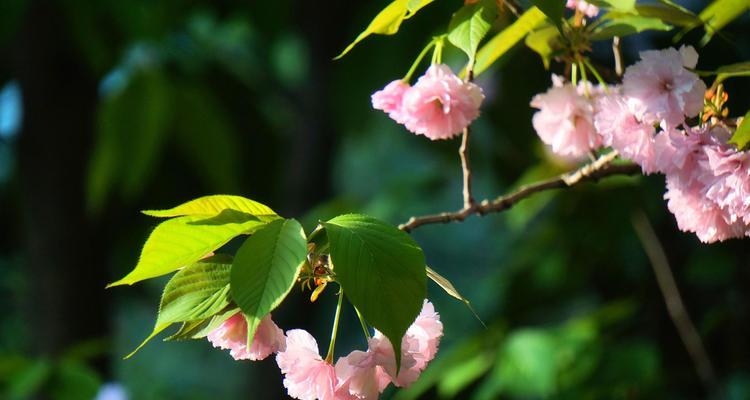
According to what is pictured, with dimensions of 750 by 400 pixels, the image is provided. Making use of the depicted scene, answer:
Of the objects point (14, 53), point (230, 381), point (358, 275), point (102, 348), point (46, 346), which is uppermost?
point (358, 275)

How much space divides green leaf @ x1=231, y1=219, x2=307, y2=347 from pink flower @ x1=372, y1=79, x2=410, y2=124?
19 cm

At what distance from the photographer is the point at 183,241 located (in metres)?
0.54

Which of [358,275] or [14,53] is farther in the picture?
[14,53]

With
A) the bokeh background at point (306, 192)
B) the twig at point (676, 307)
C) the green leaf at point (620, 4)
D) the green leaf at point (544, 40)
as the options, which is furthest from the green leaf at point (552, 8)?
the twig at point (676, 307)

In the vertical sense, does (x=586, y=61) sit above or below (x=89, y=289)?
above

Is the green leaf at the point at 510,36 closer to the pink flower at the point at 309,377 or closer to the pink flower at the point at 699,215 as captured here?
the pink flower at the point at 699,215

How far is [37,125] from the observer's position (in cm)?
207

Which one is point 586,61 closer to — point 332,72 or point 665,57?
point 665,57

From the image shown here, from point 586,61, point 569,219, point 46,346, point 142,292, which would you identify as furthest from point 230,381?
point 586,61

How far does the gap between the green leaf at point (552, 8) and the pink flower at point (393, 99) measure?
0.16m

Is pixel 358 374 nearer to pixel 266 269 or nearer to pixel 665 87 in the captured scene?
pixel 266 269

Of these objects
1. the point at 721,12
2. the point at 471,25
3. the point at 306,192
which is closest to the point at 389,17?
the point at 471,25

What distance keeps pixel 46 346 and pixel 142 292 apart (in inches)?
34.5

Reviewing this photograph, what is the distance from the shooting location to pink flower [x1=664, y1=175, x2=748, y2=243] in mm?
622
